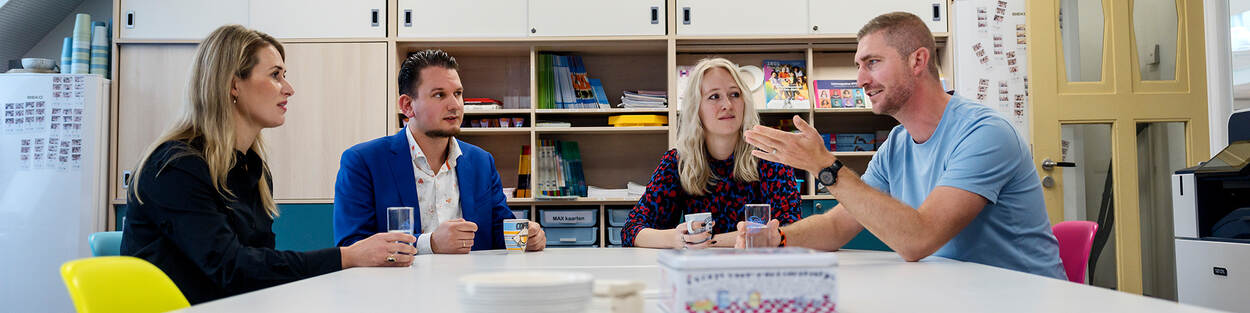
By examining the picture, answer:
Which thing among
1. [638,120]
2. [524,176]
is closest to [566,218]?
[524,176]

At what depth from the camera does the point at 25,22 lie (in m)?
4.18

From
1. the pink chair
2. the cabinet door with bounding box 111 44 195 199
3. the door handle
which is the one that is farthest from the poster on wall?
the cabinet door with bounding box 111 44 195 199

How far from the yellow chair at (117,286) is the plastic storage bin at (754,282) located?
877 mm

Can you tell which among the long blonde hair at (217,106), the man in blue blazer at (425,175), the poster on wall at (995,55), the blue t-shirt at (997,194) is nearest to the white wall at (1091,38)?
the poster on wall at (995,55)

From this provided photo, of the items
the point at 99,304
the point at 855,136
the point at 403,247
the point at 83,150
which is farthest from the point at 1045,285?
the point at 83,150

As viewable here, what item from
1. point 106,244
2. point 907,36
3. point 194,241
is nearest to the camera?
point 194,241

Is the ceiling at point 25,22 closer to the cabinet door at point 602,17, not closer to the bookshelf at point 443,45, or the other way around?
the bookshelf at point 443,45

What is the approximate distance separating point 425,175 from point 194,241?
915 millimetres

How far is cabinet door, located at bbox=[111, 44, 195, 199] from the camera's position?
3924 mm

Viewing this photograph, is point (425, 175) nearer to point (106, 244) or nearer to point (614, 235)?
point (106, 244)

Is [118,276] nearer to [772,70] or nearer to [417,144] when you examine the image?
[417,144]

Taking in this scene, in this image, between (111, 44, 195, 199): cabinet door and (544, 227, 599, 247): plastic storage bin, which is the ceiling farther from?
(544, 227, 599, 247): plastic storage bin

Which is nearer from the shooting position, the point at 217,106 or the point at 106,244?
the point at 217,106

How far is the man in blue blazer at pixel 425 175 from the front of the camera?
2.24 meters
